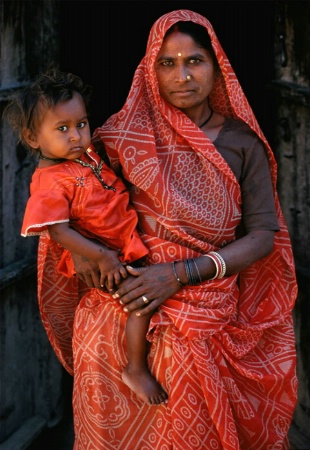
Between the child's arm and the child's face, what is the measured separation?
0.88 feet

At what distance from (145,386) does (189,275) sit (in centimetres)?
44

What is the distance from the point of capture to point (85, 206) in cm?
254

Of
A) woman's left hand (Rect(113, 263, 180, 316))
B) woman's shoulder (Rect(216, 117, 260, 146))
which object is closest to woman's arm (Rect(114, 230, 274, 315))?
woman's left hand (Rect(113, 263, 180, 316))

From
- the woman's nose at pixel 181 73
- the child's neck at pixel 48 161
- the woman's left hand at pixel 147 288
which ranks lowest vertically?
the woman's left hand at pixel 147 288

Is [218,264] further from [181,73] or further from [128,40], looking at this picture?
[128,40]

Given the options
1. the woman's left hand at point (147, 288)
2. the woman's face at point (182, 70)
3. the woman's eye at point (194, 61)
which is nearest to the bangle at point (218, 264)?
the woman's left hand at point (147, 288)

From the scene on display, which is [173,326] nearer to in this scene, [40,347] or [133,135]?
[133,135]

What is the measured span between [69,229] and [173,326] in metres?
0.53

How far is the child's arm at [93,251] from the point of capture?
2506 mm

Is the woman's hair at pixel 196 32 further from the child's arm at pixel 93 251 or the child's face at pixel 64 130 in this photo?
the child's arm at pixel 93 251

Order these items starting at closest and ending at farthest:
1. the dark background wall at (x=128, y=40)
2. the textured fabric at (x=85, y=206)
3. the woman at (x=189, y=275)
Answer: the textured fabric at (x=85, y=206), the woman at (x=189, y=275), the dark background wall at (x=128, y=40)

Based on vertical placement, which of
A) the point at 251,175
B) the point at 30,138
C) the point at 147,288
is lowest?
the point at 147,288

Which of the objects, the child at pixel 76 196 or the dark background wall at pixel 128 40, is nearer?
the child at pixel 76 196

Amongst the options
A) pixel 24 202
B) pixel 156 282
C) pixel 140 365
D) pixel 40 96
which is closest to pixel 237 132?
pixel 156 282
